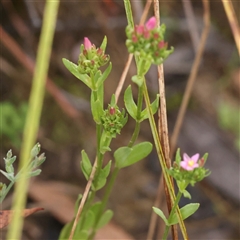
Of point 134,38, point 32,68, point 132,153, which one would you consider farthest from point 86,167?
point 32,68

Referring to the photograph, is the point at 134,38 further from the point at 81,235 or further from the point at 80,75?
the point at 81,235

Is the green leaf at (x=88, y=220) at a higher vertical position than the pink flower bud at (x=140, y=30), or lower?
lower

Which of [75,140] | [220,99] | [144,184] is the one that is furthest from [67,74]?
[220,99]

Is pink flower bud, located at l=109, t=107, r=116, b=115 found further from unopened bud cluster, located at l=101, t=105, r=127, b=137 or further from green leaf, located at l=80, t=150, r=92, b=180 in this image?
green leaf, located at l=80, t=150, r=92, b=180

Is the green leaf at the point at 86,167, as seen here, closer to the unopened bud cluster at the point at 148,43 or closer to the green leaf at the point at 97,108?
the green leaf at the point at 97,108

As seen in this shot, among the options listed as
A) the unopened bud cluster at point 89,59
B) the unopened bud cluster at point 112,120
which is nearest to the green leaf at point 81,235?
the unopened bud cluster at point 112,120

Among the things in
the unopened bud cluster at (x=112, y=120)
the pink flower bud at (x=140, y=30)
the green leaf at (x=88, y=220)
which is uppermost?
the pink flower bud at (x=140, y=30)
